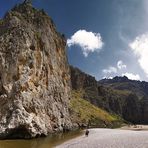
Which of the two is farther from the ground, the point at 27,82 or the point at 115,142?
the point at 27,82

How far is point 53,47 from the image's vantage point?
11619cm

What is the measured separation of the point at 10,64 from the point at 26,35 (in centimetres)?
1227

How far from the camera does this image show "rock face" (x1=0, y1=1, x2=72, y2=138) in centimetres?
7169

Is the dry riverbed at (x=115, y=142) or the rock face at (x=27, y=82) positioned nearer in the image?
the dry riverbed at (x=115, y=142)

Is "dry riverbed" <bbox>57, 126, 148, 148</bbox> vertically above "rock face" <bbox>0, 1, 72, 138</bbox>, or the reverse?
"rock face" <bbox>0, 1, 72, 138</bbox>

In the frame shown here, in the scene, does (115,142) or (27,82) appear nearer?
(115,142)

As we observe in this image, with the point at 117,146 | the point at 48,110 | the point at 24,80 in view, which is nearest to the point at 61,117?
the point at 48,110

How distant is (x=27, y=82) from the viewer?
77062 mm

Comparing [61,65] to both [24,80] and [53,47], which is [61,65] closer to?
[53,47]

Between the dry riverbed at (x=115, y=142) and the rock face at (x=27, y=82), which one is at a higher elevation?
the rock face at (x=27, y=82)

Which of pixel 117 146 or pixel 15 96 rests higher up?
pixel 15 96

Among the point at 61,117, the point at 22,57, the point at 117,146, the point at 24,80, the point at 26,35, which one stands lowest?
the point at 117,146

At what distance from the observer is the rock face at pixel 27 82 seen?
2822 inches

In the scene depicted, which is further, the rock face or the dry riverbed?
the rock face
